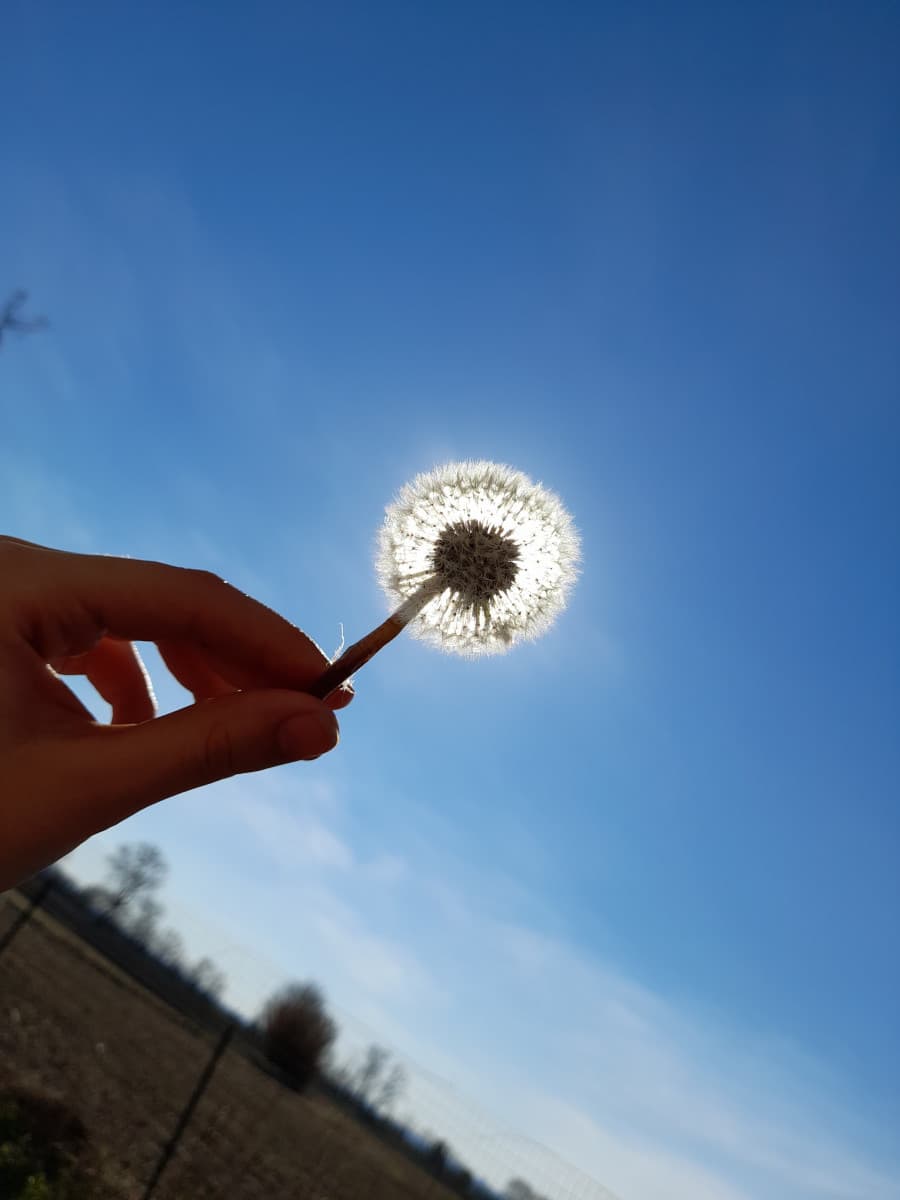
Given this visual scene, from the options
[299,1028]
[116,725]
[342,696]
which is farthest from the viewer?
[299,1028]

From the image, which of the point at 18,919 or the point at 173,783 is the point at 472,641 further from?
the point at 18,919

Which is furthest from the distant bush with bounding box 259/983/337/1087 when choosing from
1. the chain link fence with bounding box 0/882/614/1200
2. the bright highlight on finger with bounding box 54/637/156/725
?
the bright highlight on finger with bounding box 54/637/156/725

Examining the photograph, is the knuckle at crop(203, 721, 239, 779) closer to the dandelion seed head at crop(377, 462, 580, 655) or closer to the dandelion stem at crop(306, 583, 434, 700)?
the dandelion stem at crop(306, 583, 434, 700)

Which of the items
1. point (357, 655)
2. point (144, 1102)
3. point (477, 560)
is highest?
point (477, 560)

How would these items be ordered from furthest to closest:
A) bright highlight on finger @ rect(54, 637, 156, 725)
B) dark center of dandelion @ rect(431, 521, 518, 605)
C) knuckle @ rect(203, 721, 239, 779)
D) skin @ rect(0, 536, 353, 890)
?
dark center of dandelion @ rect(431, 521, 518, 605), bright highlight on finger @ rect(54, 637, 156, 725), knuckle @ rect(203, 721, 239, 779), skin @ rect(0, 536, 353, 890)

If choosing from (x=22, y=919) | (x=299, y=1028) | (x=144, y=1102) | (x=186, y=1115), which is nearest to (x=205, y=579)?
(x=186, y=1115)

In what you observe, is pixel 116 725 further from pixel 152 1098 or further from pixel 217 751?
pixel 152 1098
